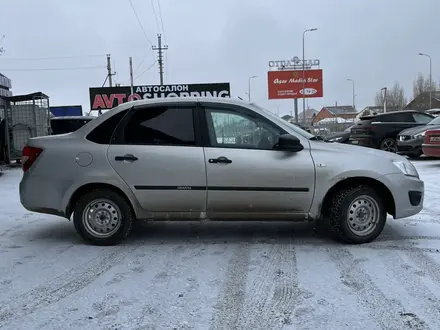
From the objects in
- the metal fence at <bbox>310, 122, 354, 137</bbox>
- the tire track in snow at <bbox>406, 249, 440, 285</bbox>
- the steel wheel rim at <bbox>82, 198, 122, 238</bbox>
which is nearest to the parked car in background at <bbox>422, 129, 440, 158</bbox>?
the tire track in snow at <bbox>406, 249, 440, 285</bbox>

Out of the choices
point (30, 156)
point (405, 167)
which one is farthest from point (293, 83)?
point (30, 156)

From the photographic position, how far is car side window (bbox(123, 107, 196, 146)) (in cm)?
498

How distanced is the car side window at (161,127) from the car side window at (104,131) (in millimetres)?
144

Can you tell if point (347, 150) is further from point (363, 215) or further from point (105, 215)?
point (105, 215)

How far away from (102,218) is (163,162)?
0.97 metres

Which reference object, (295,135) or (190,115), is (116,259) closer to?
(190,115)

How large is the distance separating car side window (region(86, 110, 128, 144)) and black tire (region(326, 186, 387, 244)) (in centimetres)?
259

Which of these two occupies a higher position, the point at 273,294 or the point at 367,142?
the point at 367,142

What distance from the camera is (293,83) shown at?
4800cm

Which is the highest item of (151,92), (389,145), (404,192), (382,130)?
(151,92)

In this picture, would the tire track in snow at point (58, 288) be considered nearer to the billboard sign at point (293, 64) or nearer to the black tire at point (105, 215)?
the black tire at point (105, 215)

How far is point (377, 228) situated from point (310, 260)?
Result: 99 centimetres

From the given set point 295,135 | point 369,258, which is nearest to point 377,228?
point 369,258

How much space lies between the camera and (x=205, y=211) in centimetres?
495
